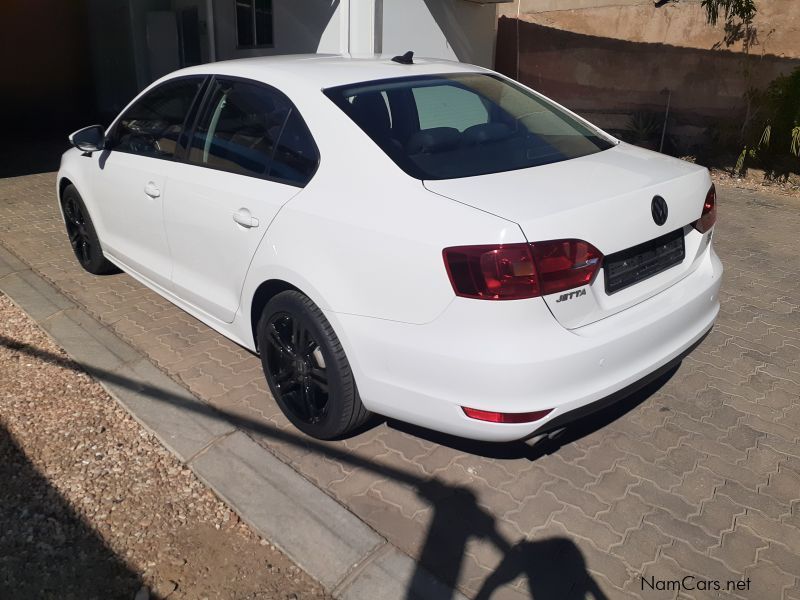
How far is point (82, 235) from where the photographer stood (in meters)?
5.25

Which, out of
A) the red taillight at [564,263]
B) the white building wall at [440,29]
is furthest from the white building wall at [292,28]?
the red taillight at [564,263]

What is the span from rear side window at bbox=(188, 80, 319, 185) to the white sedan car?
11 millimetres

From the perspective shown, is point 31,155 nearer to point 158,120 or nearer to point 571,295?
point 158,120

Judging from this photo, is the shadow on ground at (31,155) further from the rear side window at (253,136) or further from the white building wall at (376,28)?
the rear side window at (253,136)

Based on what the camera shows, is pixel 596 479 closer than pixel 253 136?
Yes

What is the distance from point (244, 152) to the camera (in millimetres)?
3451

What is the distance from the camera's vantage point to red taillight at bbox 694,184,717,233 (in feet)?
10.3

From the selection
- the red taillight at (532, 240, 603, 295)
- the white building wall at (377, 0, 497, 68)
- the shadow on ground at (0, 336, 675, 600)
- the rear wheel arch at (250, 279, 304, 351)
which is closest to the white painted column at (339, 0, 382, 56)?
the white building wall at (377, 0, 497, 68)

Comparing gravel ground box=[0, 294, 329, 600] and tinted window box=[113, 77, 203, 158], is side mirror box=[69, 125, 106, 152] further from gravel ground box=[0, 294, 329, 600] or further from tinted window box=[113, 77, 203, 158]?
gravel ground box=[0, 294, 329, 600]

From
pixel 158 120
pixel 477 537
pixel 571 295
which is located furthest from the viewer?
pixel 158 120

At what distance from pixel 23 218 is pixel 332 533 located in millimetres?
5658

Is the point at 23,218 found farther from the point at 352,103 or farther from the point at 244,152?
the point at 352,103

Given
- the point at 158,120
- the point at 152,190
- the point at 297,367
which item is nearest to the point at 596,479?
the point at 297,367

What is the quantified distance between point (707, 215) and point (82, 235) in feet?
14.3
